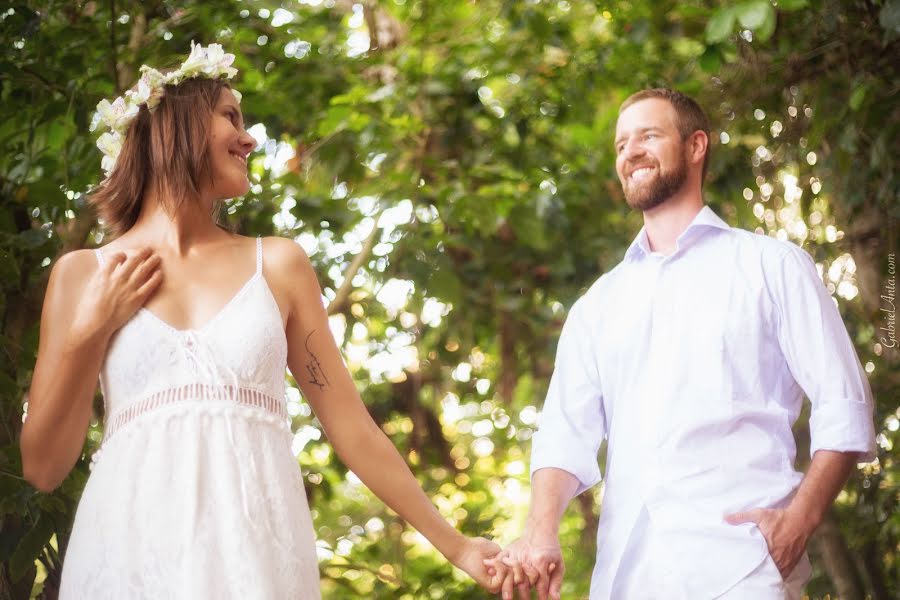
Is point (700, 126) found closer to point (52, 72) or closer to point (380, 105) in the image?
point (52, 72)

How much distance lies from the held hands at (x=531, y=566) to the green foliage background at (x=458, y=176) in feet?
3.53

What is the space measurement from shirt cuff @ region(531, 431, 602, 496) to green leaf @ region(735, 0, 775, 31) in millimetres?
1177

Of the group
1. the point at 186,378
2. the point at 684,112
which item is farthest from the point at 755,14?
the point at 186,378

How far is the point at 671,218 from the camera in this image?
10.3ft

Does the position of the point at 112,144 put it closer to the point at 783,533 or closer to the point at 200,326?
the point at 200,326

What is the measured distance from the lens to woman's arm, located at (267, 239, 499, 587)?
2508mm

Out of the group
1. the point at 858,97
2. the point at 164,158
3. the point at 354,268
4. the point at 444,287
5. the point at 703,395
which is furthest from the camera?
the point at 354,268

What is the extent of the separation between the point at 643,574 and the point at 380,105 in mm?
3085

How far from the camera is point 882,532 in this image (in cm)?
516

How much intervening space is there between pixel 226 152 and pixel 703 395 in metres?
1.24

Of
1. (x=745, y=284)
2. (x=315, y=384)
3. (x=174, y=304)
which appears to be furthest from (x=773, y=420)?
(x=174, y=304)

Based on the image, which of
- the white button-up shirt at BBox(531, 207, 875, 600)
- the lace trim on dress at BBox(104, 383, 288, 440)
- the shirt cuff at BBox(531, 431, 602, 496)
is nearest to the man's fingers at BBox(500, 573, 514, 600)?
the white button-up shirt at BBox(531, 207, 875, 600)

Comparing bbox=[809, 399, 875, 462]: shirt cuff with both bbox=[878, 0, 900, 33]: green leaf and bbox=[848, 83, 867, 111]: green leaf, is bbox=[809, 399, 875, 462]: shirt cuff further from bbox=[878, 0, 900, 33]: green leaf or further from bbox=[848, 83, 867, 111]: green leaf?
bbox=[848, 83, 867, 111]: green leaf

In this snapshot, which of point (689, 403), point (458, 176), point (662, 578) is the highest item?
point (458, 176)
